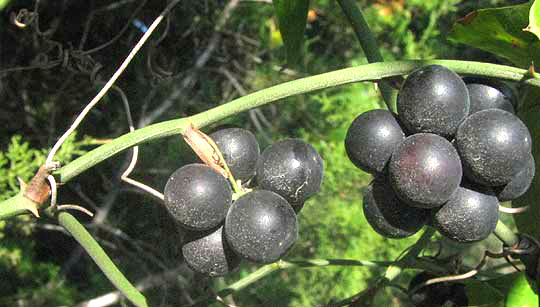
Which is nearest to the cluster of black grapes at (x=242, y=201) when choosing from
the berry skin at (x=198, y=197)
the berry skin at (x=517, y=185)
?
the berry skin at (x=198, y=197)

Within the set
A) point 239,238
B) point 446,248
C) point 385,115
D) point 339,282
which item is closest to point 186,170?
point 239,238

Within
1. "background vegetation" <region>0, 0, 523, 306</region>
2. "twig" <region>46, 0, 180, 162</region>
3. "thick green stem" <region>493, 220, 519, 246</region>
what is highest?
"twig" <region>46, 0, 180, 162</region>

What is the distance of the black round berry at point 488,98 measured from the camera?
747mm

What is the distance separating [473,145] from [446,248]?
84 centimetres

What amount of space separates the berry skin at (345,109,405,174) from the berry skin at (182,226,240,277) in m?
0.18

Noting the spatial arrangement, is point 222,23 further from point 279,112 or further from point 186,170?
point 186,170

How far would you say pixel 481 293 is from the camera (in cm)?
93

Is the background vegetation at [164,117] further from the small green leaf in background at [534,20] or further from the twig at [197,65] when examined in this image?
the small green leaf in background at [534,20]

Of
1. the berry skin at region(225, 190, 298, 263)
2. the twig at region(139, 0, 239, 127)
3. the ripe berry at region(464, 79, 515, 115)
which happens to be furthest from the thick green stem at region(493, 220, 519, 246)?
the twig at region(139, 0, 239, 127)

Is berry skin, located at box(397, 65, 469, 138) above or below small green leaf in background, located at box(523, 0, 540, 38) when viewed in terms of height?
below

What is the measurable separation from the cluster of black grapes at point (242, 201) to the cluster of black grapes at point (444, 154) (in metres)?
0.08

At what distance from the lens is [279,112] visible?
164 centimetres

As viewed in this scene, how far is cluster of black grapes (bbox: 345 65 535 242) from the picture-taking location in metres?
0.69

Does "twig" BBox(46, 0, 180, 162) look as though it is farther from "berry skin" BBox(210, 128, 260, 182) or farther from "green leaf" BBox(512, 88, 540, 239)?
"green leaf" BBox(512, 88, 540, 239)
